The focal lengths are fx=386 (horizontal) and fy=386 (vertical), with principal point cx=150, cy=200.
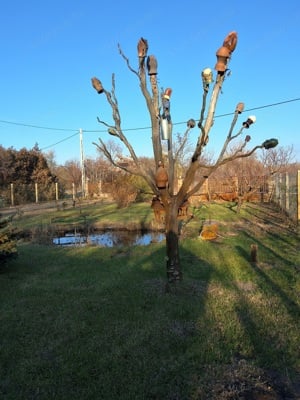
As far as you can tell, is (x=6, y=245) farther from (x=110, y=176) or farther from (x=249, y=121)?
(x=110, y=176)

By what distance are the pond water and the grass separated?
3.95 meters

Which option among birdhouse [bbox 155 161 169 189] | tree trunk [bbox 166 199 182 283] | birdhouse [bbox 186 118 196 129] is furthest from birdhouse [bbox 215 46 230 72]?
tree trunk [bbox 166 199 182 283]

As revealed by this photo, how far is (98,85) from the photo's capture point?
548 centimetres

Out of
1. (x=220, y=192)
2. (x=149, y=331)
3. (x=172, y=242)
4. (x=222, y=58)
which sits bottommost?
(x=149, y=331)

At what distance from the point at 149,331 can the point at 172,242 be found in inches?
65.2

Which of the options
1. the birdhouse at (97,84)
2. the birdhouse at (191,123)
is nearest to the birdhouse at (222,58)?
the birdhouse at (191,123)

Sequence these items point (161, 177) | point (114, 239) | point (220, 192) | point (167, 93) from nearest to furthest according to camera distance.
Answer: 1. point (161, 177)
2. point (167, 93)
3. point (114, 239)
4. point (220, 192)

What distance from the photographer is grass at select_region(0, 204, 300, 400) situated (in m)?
3.10

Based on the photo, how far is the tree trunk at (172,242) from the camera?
5547 millimetres

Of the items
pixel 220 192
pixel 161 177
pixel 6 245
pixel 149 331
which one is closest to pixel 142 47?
pixel 161 177

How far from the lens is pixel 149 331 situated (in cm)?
414

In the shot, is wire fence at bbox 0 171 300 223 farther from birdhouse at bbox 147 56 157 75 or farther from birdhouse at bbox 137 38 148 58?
birdhouse at bbox 137 38 148 58

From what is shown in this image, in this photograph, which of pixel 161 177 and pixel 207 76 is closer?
pixel 207 76

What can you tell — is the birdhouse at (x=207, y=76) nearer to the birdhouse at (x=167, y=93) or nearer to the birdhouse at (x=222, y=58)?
the birdhouse at (x=222, y=58)
